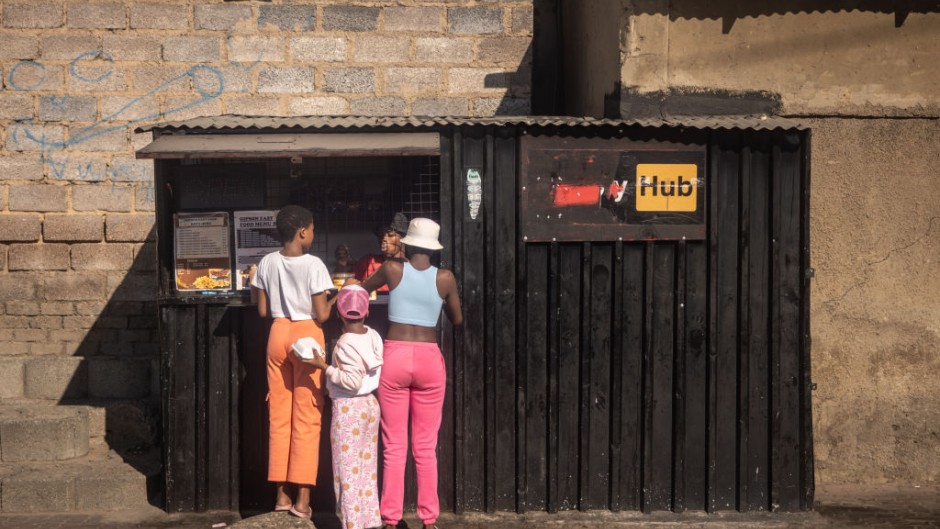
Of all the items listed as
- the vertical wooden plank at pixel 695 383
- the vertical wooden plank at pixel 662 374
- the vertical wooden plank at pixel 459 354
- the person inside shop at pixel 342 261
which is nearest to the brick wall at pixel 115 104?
the person inside shop at pixel 342 261

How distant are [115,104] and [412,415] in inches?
165

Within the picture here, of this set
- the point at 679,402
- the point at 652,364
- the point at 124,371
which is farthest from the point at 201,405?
the point at 679,402

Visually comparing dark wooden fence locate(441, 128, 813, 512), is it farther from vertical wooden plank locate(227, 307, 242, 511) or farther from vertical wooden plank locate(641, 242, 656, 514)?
vertical wooden plank locate(227, 307, 242, 511)

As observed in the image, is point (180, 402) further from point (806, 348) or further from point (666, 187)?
point (806, 348)

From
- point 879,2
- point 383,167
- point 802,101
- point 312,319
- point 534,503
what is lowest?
point 534,503

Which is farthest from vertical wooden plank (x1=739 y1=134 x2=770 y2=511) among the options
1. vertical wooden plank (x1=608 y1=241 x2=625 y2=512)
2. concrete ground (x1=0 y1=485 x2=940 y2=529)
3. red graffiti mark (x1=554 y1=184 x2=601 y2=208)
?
red graffiti mark (x1=554 y1=184 x2=601 y2=208)

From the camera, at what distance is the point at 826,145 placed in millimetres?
7422

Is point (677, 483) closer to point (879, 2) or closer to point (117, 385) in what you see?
point (879, 2)

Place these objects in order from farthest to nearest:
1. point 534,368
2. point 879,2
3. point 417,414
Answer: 1. point 879,2
2. point 534,368
3. point 417,414

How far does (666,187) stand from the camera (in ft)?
21.9

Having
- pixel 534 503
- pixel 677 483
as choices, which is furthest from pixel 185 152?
pixel 677 483

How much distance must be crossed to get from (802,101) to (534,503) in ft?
11.0

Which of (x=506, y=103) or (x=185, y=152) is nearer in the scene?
(x=185, y=152)

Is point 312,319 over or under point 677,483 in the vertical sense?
over
